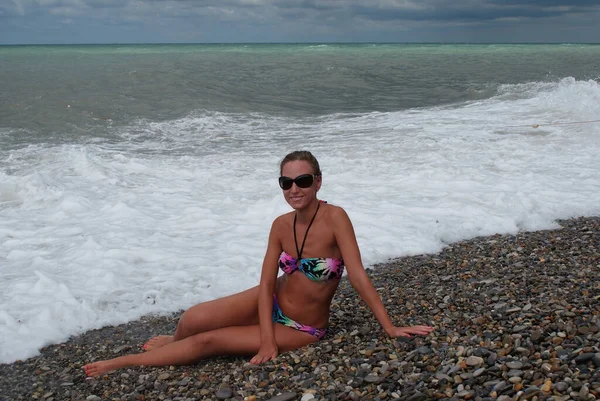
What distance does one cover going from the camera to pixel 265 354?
4.29 m

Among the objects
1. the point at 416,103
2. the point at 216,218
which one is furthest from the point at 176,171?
the point at 416,103

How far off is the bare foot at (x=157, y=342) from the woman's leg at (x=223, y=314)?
1.14ft

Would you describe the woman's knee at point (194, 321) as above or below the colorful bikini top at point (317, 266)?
below

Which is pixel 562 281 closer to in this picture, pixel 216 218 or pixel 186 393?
pixel 186 393

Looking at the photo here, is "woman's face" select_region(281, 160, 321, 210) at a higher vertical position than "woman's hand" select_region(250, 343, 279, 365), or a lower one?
higher

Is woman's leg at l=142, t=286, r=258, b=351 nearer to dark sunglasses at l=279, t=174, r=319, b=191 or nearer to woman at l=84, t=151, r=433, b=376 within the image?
woman at l=84, t=151, r=433, b=376

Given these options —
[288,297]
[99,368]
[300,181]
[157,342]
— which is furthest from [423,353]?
[99,368]

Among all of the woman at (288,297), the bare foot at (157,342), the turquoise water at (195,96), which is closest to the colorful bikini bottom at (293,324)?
the woman at (288,297)

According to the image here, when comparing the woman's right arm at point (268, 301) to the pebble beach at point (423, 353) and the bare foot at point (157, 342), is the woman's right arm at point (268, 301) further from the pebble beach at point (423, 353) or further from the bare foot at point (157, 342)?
the bare foot at point (157, 342)

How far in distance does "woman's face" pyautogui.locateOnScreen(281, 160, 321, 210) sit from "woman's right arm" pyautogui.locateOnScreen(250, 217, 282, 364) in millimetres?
268

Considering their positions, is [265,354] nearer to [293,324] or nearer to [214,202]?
[293,324]

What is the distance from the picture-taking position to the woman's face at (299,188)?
4.27 m

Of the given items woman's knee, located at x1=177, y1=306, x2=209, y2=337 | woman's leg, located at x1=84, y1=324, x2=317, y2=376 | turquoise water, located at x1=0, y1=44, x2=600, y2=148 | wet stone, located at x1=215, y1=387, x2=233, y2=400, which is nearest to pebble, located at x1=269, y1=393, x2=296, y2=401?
wet stone, located at x1=215, y1=387, x2=233, y2=400

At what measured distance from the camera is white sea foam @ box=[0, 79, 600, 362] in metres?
6.35
